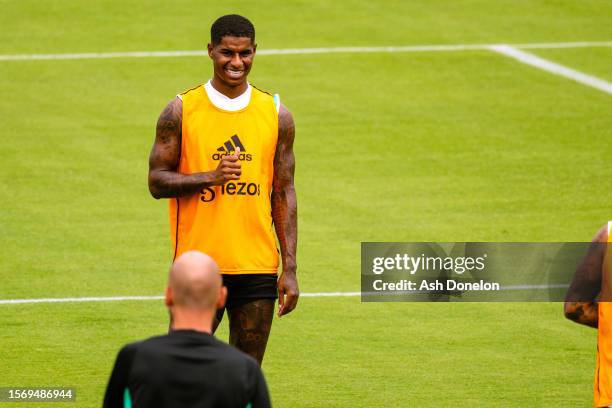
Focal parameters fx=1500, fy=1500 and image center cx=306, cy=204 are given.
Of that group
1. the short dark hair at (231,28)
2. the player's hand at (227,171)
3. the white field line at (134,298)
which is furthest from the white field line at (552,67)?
the player's hand at (227,171)

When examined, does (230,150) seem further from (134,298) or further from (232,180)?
(134,298)

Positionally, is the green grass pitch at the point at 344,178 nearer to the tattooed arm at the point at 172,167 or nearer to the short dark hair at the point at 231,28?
the tattooed arm at the point at 172,167

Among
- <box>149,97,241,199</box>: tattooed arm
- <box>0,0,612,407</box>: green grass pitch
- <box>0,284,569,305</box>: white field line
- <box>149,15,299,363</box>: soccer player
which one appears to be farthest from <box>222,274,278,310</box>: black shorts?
<box>0,284,569,305</box>: white field line

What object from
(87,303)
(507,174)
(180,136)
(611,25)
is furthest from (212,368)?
(611,25)

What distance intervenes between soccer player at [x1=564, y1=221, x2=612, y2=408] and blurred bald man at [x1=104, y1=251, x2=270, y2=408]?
7.53 ft

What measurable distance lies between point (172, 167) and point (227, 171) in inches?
22.4

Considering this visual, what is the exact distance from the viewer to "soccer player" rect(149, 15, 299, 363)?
8.89m

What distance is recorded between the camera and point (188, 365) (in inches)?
228


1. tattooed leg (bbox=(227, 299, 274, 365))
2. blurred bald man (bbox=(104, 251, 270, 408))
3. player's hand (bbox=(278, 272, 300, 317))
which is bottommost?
tattooed leg (bbox=(227, 299, 274, 365))

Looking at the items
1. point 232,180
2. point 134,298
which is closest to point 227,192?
point 232,180

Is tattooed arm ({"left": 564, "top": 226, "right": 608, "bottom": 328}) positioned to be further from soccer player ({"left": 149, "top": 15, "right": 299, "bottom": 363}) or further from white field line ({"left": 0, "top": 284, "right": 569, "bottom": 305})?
white field line ({"left": 0, "top": 284, "right": 569, "bottom": 305})

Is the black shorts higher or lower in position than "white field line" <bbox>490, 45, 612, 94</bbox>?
lower

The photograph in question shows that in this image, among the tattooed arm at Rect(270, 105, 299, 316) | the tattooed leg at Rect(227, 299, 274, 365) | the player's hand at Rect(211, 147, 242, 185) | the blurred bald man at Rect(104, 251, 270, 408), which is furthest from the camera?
the tattooed arm at Rect(270, 105, 299, 316)

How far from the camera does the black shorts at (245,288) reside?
8953 mm
